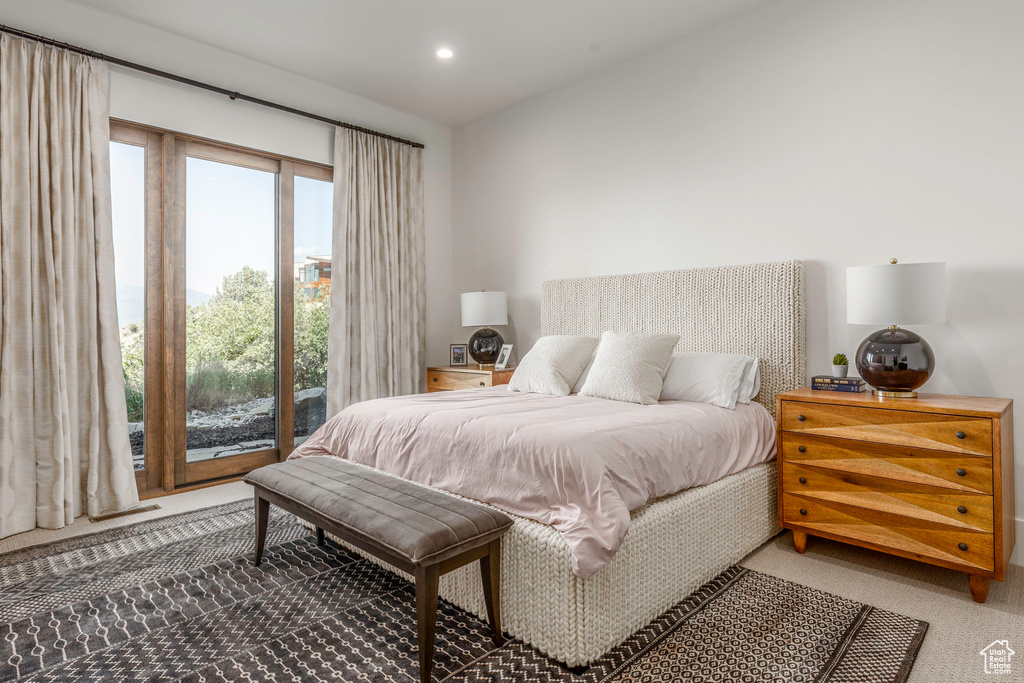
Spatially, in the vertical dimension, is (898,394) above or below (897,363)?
below

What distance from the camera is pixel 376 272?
4.41 metres

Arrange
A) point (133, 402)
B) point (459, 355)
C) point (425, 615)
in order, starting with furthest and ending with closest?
point (459, 355) < point (133, 402) < point (425, 615)

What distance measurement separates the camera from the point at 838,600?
2064 millimetres

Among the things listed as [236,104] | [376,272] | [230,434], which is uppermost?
[236,104]

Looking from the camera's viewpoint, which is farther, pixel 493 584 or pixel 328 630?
pixel 328 630

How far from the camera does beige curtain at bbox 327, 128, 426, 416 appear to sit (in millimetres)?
4184

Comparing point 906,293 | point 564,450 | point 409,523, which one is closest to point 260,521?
point 409,523

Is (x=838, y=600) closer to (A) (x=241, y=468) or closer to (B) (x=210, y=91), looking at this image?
(A) (x=241, y=468)

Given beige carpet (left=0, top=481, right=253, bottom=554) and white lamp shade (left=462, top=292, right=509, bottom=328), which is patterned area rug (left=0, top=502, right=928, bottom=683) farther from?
white lamp shade (left=462, top=292, right=509, bottom=328)

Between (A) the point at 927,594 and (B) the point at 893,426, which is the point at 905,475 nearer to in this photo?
(B) the point at 893,426

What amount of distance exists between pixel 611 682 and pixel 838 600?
1042mm

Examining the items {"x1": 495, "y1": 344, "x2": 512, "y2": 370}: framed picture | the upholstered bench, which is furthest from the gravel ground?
the upholstered bench

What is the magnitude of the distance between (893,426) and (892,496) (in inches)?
11.1

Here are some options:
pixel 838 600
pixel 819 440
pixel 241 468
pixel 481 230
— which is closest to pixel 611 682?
pixel 838 600
